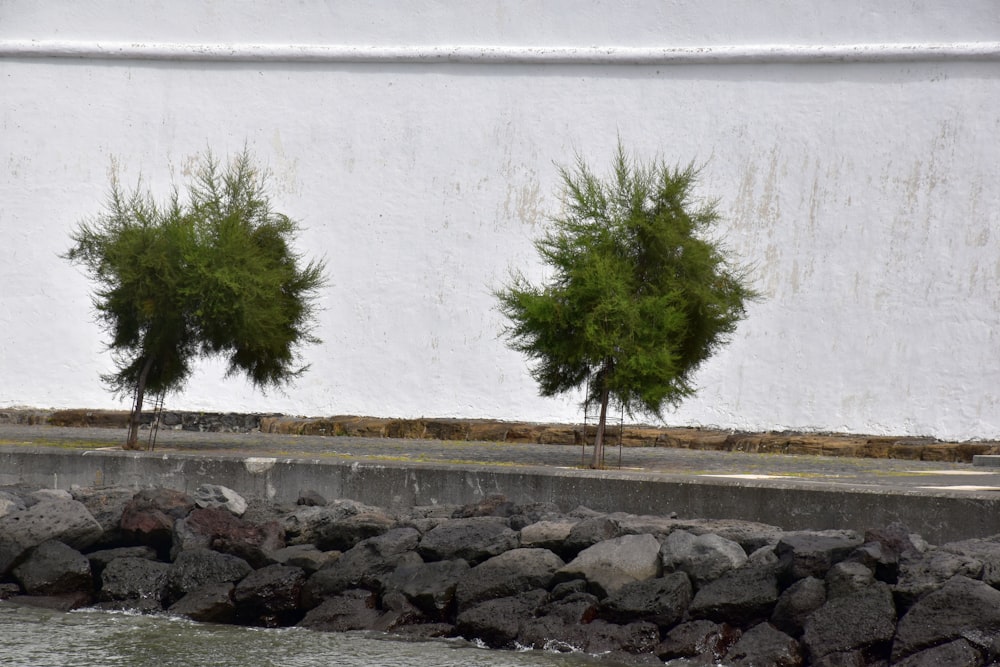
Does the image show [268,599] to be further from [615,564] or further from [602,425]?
[602,425]

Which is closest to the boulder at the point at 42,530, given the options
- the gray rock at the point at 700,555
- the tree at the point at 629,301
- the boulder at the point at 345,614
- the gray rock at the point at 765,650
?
the boulder at the point at 345,614

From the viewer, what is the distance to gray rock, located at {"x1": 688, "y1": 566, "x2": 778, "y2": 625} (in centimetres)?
695

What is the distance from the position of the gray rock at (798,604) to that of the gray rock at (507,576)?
1321 mm

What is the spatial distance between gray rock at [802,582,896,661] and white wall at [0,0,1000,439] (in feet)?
→ 23.1

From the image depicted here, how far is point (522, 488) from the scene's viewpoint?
344 inches

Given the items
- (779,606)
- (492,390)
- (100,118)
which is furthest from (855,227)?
(100,118)

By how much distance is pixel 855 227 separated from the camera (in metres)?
13.5

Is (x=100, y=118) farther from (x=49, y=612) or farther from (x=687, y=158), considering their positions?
(x=49, y=612)

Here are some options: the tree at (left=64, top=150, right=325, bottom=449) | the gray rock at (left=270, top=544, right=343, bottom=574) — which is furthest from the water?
the tree at (left=64, top=150, right=325, bottom=449)

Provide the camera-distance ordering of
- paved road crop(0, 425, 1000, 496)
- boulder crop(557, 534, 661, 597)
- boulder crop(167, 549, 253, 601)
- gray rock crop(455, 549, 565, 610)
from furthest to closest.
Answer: paved road crop(0, 425, 1000, 496) → boulder crop(167, 549, 253, 601) → gray rock crop(455, 549, 565, 610) → boulder crop(557, 534, 661, 597)

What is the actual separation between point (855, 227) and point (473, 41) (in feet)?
15.4

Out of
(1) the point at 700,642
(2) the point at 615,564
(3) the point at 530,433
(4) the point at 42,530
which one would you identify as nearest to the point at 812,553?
(1) the point at 700,642

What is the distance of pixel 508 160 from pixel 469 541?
24.1ft

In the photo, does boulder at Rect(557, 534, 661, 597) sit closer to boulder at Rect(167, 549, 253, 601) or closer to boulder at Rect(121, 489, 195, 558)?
boulder at Rect(167, 549, 253, 601)
